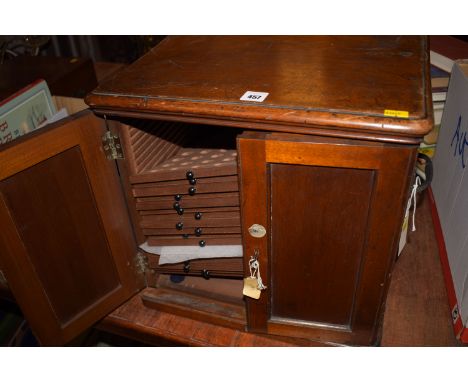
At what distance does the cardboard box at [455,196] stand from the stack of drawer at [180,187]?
0.64 m

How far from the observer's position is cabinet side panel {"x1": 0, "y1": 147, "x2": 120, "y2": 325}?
1023mm

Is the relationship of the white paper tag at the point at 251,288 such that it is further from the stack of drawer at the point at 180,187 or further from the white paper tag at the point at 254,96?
the white paper tag at the point at 254,96

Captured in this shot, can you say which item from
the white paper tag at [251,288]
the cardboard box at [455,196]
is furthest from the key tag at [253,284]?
the cardboard box at [455,196]

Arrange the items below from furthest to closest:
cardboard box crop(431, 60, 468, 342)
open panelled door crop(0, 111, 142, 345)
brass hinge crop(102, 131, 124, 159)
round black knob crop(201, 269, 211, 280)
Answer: round black knob crop(201, 269, 211, 280) → cardboard box crop(431, 60, 468, 342) → brass hinge crop(102, 131, 124, 159) → open panelled door crop(0, 111, 142, 345)

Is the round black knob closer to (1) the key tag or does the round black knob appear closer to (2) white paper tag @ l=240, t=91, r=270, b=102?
(1) the key tag

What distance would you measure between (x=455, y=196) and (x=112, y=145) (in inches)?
40.7

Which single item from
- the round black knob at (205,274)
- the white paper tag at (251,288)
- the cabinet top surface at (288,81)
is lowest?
the round black knob at (205,274)

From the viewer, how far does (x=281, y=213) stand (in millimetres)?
1013

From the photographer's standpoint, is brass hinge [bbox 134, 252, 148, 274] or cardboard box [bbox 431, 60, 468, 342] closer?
cardboard box [bbox 431, 60, 468, 342]

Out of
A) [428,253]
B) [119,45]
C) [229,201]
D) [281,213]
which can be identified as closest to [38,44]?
[119,45]

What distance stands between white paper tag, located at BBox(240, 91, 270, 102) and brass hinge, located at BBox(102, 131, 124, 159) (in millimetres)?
375

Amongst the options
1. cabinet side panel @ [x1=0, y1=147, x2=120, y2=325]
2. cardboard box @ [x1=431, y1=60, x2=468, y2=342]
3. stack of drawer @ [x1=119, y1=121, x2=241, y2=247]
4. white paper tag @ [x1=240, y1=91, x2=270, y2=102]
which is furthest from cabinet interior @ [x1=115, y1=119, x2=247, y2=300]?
cardboard box @ [x1=431, y1=60, x2=468, y2=342]

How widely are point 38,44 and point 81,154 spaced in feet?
4.28

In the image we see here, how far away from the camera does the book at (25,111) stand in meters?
1.16
